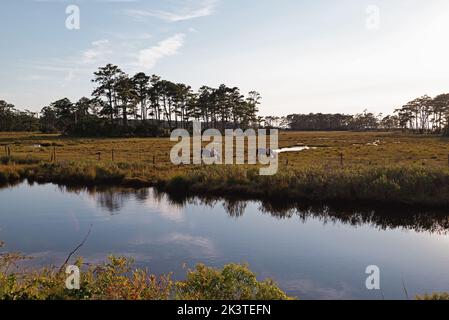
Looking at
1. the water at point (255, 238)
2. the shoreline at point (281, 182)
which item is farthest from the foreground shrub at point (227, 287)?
the shoreline at point (281, 182)

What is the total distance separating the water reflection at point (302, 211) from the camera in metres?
17.4

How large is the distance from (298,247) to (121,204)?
35.3 ft

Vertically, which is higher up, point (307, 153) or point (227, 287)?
point (307, 153)

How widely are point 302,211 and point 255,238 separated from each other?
15.5ft

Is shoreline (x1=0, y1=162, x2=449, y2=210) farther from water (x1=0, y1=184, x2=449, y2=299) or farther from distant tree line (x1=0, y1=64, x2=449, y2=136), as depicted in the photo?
distant tree line (x1=0, y1=64, x2=449, y2=136)

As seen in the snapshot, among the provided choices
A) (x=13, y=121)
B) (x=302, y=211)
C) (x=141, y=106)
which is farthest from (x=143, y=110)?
(x=302, y=211)

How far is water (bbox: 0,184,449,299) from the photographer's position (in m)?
11.9

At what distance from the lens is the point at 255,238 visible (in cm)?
1576

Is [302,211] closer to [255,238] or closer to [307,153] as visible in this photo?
[255,238]

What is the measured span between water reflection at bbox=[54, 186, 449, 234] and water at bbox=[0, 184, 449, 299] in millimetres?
53

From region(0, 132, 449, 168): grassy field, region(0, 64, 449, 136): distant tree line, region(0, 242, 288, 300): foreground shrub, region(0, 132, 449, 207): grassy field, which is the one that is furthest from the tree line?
region(0, 242, 288, 300): foreground shrub

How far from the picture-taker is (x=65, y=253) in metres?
13.7
